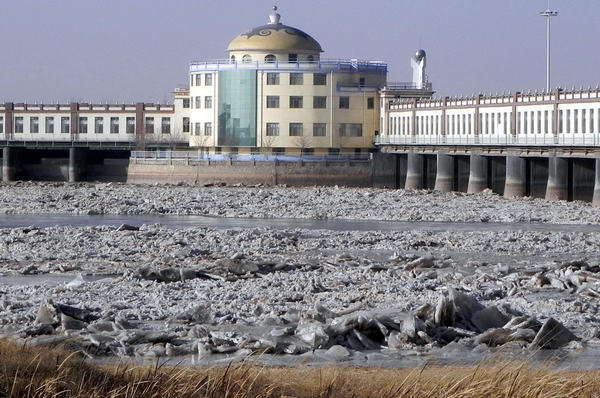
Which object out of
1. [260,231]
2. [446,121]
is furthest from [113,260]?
[446,121]

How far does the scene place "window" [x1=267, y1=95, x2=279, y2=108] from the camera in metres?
88.3

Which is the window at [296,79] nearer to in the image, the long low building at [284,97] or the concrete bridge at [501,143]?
the long low building at [284,97]

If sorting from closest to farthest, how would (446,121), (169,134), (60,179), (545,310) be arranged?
(545,310)
(446,121)
(60,179)
(169,134)

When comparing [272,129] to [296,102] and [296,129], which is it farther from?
[296,102]

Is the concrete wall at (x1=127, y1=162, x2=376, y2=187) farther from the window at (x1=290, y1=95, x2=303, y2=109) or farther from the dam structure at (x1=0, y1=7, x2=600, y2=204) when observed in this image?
the window at (x1=290, y1=95, x2=303, y2=109)

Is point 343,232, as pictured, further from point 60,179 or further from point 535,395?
point 60,179

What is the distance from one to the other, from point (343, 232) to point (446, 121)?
138ft

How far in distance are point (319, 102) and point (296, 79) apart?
2.14m

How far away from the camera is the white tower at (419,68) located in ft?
306

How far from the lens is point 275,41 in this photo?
8881cm

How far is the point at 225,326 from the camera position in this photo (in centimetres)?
2284

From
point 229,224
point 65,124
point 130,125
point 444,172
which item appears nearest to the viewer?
point 229,224

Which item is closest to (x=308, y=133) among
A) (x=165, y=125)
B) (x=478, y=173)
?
(x=478, y=173)

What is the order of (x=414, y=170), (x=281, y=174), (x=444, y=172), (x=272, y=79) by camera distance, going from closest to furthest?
(x=444, y=172)
(x=414, y=170)
(x=281, y=174)
(x=272, y=79)
